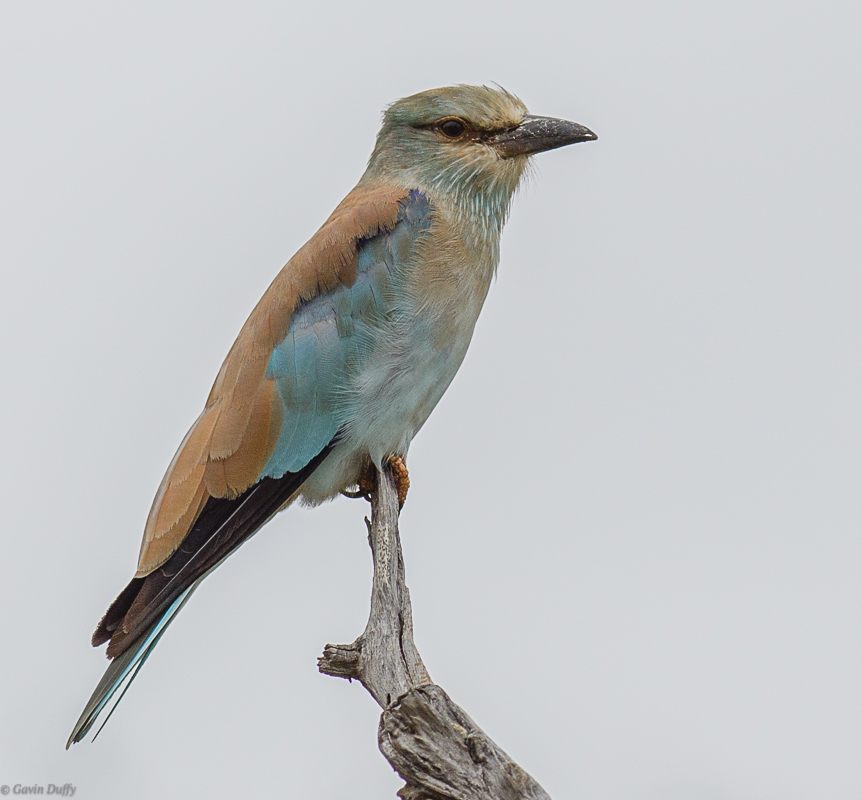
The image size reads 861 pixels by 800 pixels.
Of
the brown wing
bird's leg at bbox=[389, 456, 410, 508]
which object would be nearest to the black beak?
the brown wing

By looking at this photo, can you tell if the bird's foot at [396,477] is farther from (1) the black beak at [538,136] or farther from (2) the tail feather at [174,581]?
(1) the black beak at [538,136]

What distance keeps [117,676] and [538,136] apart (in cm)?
242

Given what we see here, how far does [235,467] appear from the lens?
3730 millimetres

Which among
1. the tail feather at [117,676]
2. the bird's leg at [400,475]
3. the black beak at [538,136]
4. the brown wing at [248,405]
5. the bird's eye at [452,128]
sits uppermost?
the bird's eye at [452,128]

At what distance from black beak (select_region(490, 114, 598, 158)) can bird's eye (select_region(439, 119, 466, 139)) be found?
0.12 meters

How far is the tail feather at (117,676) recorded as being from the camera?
11.1 feet

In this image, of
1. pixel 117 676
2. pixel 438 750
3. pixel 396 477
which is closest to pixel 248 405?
pixel 396 477

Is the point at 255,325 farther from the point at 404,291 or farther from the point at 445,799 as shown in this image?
the point at 445,799

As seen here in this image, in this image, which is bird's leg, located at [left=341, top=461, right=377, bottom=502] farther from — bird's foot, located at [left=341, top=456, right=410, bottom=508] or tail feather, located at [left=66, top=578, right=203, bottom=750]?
tail feather, located at [left=66, top=578, right=203, bottom=750]

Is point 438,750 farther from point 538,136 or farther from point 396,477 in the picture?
point 538,136

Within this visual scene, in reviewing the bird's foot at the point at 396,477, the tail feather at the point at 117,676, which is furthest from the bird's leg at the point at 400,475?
the tail feather at the point at 117,676

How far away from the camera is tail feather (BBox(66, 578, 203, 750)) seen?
3393 mm

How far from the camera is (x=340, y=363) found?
381cm

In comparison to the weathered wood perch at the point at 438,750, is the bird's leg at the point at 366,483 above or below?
above
